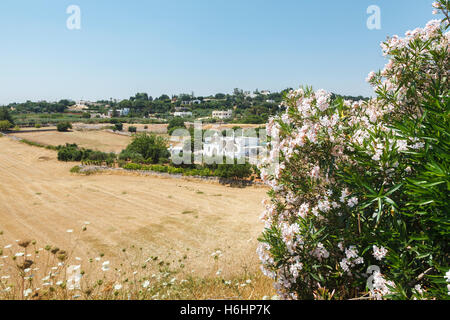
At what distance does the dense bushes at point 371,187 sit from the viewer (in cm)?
211

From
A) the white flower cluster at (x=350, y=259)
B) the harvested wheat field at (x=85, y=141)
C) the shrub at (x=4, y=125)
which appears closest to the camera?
the white flower cluster at (x=350, y=259)

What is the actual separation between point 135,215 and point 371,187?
1247 centimetres

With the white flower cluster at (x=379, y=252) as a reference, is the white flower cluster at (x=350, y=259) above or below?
below

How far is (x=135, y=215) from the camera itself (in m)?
13.0

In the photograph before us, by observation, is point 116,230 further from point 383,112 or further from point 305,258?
point 383,112

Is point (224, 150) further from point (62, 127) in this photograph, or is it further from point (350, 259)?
point (62, 127)

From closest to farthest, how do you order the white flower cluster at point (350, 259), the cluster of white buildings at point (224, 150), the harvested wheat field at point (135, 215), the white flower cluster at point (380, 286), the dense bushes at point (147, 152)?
the white flower cluster at point (380, 286) → the white flower cluster at point (350, 259) → the harvested wheat field at point (135, 215) → the cluster of white buildings at point (224, 150) → the dense bushes at point (147, 152)

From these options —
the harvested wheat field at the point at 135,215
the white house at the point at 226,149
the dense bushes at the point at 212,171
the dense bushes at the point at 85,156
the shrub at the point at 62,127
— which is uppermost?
the shrub at the point at 62,127

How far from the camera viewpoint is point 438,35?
338 cm

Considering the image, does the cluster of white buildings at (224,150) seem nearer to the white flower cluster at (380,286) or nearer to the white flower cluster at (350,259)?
the white flower cluster at (350,259)

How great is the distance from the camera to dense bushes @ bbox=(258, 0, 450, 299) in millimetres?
2111

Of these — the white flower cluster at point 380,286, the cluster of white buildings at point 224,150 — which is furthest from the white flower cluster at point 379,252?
the cluster of white buildings at point 224,150

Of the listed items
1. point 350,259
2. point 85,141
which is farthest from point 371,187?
point 85,141

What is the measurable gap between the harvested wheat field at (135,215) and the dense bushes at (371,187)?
365cm
